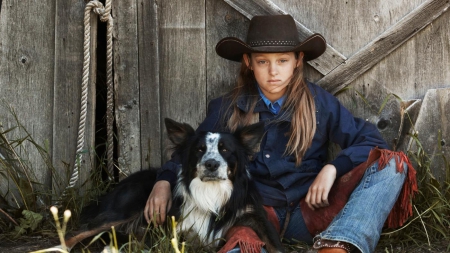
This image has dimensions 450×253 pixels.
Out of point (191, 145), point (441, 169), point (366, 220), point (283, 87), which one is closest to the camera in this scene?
point (366, 220)

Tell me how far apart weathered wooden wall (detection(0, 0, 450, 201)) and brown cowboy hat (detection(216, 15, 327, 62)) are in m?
0.37

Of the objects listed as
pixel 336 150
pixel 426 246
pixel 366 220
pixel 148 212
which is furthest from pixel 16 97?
pixel 426 246

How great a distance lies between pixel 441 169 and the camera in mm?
4570

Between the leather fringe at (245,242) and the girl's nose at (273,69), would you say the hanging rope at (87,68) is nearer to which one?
the girl's nose at (273,69)

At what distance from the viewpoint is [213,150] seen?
3.85 meters

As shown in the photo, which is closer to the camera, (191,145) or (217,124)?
(191,145)

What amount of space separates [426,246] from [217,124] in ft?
4.94

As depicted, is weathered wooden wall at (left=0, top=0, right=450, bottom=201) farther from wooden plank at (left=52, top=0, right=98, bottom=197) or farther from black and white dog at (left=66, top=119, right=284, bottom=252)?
black and white dog at (left=66, top=119, right=284, bottom=252)

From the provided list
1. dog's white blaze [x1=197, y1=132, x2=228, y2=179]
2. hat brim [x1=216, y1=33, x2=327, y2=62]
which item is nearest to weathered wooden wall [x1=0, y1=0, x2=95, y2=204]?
hat brim [x1=216, y1=33, x2=327, y2=62]

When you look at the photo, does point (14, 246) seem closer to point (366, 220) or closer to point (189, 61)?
point (189, 61)

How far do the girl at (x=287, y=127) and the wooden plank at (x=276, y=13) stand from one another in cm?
29

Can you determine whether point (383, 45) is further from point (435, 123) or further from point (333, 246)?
point (333, 246)

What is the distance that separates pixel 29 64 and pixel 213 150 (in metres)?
1.73

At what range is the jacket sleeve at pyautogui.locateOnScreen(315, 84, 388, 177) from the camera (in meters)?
4.02
